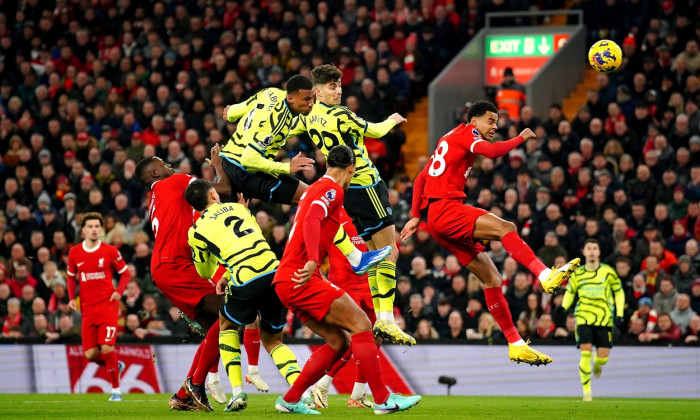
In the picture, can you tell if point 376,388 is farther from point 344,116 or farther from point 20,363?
point 20,363

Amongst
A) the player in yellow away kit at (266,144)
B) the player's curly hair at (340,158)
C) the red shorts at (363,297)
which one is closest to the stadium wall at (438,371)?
the red shorts at (363,297)

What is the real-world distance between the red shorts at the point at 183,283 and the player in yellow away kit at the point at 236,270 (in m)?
0.73

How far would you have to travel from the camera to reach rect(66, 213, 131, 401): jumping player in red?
15.6 m

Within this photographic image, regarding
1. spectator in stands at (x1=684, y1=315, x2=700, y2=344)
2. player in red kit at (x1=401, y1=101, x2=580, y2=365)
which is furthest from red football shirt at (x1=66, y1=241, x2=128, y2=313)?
spectator in stands at (x1=684, y1=315, x2=700, y2=344)

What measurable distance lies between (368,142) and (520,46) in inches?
164

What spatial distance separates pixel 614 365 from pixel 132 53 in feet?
43.2

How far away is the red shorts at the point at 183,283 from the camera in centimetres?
1195

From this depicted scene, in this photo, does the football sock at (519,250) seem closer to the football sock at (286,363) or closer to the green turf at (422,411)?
the green turf at (422,411)

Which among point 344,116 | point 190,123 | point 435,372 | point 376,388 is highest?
point 344,116

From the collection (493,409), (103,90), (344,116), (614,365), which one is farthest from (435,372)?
(103,90)

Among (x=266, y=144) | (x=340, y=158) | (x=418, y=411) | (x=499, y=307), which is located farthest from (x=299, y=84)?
(x=418, y=411)

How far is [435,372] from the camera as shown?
17.1 meters

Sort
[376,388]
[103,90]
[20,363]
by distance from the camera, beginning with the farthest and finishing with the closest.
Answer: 1. [103,90]
2. [20,363]
3. [376,388]

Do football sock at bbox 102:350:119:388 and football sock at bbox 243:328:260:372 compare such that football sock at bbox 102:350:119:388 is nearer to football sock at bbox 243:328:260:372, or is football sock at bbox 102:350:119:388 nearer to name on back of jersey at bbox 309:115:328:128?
football sock at bbox 243:328:260:372
